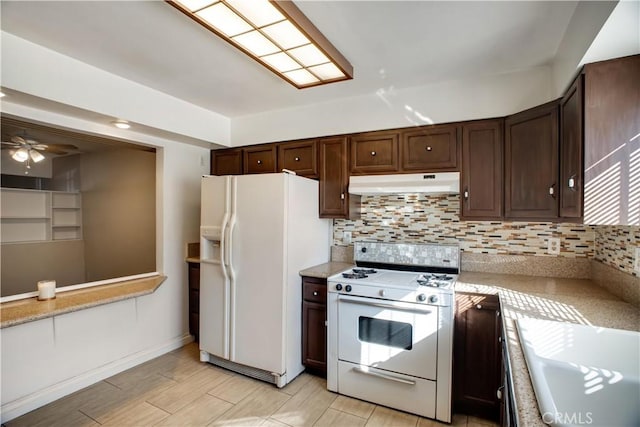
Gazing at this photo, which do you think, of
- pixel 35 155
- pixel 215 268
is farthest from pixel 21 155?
pixel 215 268

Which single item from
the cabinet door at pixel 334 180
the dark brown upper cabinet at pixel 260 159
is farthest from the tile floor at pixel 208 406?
the dark brown upper cabinet at pixel 260 159

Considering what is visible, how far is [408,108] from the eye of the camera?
8.89ft

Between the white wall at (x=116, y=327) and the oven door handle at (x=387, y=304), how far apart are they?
1903 mm

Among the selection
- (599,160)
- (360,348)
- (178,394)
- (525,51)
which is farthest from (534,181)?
(178,394)

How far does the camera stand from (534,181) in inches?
84.0

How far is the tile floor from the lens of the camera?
2137mm

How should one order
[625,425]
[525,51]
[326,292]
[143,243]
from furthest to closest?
1. [143,243]
2. [326,292]
3. [525,51]
4. [625,425]

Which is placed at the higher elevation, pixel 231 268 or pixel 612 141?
pixel 612 141

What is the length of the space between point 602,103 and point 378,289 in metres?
1.60

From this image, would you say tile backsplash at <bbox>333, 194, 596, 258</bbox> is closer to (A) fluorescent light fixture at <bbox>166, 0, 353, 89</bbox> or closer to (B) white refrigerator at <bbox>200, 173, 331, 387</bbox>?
(B) white refrigerator at <bbox>200, 173, 331, 387</bbox>

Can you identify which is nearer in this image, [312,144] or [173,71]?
[173,71]

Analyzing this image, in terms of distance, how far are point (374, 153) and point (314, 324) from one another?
1544 mm

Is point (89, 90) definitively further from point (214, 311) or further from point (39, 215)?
point (39, 215)

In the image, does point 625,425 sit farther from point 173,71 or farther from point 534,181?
point 173,71
